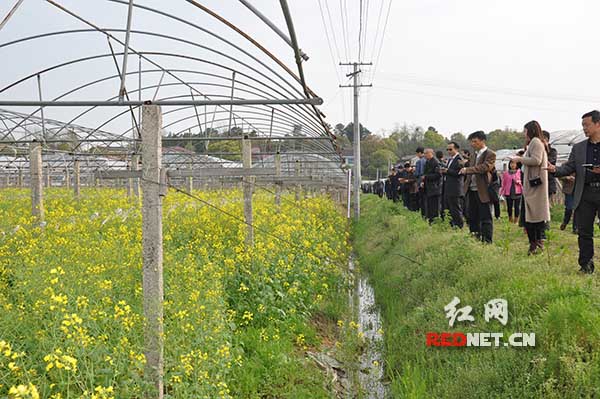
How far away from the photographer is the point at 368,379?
4.23 metres

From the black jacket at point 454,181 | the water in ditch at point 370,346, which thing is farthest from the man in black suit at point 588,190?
the black jacket at point 454,181

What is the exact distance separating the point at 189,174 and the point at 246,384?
6.10ft

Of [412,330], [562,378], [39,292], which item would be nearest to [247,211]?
→ [412,330]

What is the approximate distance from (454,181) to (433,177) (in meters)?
1.27

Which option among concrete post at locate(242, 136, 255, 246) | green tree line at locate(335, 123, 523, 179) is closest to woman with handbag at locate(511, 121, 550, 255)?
concrete post at locate(242, 136, 255, 246)

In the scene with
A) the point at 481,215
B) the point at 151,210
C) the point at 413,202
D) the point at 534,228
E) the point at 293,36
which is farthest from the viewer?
the point at 413,202

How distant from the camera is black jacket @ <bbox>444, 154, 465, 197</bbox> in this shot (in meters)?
7.18

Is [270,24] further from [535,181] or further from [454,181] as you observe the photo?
[454,181]

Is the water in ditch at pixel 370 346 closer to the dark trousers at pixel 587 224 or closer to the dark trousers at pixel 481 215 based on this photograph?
the dark trousers at pixel 481 215

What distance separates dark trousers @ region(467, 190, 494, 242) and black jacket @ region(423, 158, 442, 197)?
186 cm

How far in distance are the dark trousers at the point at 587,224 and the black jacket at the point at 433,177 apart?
13.6ft

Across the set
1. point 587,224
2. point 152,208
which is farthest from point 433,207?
point 152,208

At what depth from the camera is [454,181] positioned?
7336 millimetres

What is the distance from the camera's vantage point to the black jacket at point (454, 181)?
7.18 meters
